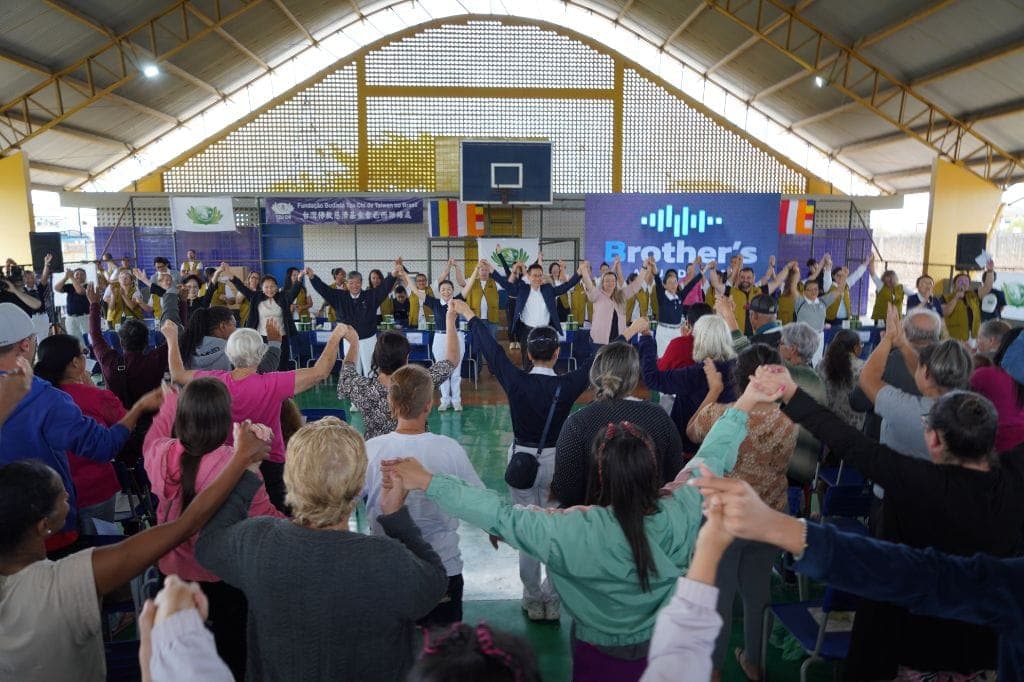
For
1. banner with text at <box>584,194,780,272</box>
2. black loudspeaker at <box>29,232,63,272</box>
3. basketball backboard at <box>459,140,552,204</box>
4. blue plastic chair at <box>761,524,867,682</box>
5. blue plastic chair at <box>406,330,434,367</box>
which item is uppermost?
basketball backboard at <box>459,140,552,204</box>

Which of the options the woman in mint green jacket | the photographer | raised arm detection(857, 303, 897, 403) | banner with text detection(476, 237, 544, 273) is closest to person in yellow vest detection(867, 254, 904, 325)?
banner with text detection(476, 237, 544, 273)

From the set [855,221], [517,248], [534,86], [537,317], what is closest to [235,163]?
[534,86]

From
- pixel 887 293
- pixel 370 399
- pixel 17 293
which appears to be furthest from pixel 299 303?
pixel 887 293

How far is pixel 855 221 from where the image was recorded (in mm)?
16641

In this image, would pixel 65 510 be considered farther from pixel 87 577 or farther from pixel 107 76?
pixel 107 76

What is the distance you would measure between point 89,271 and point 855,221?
17301mm

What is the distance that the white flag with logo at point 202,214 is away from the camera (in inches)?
524

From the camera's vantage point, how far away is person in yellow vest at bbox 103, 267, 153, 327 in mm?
8781

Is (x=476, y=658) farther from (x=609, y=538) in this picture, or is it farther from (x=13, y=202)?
(x=13, y=202)

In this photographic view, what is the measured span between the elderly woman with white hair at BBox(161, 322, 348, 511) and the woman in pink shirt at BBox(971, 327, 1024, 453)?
2935 mm

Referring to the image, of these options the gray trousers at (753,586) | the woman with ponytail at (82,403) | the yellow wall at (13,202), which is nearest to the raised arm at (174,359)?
the woman with ponytail at (82,403)

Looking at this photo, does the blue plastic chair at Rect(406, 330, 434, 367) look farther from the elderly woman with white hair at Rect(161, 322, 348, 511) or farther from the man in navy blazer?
the elderly woman with white hair at Rect(161, 322, 348, 511)

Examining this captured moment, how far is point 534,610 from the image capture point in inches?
143

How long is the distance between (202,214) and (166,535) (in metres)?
13.0
